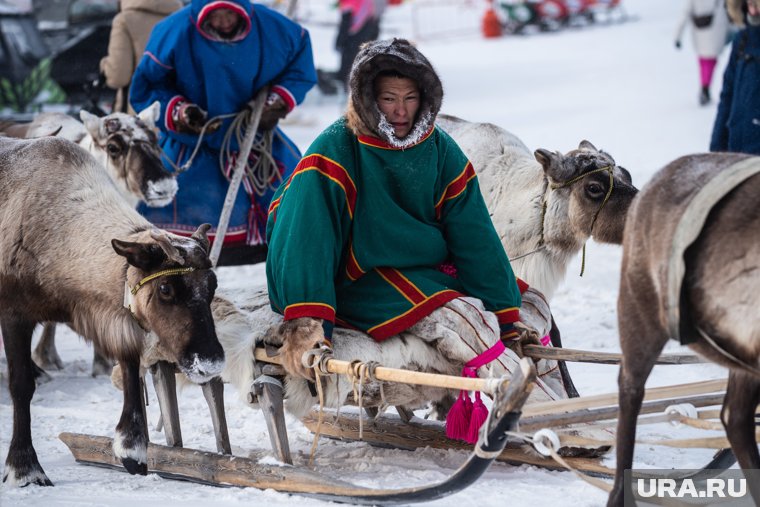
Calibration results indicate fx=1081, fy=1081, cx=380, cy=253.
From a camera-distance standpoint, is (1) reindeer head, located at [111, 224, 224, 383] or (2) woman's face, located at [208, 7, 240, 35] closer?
(1) reindeer head, located at [111, 224, 224, 383]

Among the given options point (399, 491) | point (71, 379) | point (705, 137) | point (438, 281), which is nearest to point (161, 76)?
point (71, 379)

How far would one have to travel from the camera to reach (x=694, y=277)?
9.39ft

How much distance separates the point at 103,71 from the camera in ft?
25.0

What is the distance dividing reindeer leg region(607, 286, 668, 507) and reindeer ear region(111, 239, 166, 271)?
5.50ft

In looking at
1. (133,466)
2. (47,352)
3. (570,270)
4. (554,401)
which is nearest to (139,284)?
(133,466)

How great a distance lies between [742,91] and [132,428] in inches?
167

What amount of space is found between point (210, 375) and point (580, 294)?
4027 mm

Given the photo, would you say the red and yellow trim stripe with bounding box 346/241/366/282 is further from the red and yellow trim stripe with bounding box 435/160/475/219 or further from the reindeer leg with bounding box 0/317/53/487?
the reindeer leg with bounding box 0/317/53/487

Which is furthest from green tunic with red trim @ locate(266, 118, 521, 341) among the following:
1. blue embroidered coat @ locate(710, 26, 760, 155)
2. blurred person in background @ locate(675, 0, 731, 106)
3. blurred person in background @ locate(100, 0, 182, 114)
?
blurred person in background @ locate(675, 0, 731, 106)

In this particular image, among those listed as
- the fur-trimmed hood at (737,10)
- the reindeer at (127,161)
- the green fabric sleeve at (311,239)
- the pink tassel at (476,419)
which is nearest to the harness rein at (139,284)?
the green fabric sleeve at (311,239)

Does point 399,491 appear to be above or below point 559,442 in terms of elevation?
below

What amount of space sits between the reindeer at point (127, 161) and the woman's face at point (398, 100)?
76.2 inches

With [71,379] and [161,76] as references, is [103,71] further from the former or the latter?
[71,379]

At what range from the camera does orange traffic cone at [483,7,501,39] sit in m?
23.6
